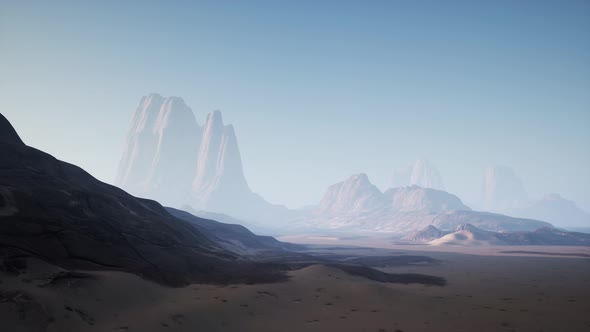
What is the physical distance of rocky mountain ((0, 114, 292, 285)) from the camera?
2427 cm

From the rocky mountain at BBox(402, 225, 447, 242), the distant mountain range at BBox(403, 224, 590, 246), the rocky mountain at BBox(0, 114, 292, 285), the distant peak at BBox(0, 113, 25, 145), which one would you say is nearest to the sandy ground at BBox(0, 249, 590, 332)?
the rocky mountain at BBox(0, 114, 292, 285)

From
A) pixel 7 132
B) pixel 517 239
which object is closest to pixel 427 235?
pixel 517 239

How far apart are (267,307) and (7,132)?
43388 millimetres

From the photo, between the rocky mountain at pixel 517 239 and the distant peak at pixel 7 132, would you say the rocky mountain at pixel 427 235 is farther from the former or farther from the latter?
the distant peak at pixel 7 132

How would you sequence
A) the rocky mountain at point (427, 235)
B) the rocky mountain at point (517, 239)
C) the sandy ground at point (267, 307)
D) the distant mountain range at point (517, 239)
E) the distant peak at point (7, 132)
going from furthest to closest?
the rocky mountain at point (427, 235)
the rocky mountain at point (517, 239)
the distant mountain range at point (517, 239)
the distant peak at point (7, 132)
the sandy ground at point (267, 307)

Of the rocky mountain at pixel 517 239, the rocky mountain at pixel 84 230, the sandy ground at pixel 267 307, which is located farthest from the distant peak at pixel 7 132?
the rocky mountain at pixel 517 239

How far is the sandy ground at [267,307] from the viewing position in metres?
16.6

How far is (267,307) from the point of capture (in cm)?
2295

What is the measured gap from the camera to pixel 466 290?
32094 mm

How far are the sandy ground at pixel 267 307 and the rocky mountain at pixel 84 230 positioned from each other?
3.53 meters

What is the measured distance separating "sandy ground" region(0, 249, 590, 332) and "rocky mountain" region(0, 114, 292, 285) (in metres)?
3.53

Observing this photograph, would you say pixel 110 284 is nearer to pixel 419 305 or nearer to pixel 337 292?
pixel 337 292

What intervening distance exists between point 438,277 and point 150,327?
120 feet

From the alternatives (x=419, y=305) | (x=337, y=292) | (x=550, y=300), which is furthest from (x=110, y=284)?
(x=550, y=300)
